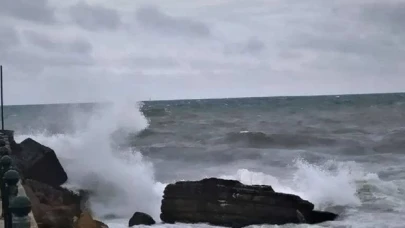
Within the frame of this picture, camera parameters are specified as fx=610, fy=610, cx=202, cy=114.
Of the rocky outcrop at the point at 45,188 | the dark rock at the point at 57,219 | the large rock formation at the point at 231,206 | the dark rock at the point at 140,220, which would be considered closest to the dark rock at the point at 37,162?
the rocky outcrop at the point at 45,188

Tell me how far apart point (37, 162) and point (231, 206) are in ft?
16.8

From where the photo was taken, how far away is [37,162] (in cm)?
1465

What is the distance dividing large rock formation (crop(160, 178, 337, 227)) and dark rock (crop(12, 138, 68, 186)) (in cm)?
358

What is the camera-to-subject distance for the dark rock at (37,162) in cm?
1424

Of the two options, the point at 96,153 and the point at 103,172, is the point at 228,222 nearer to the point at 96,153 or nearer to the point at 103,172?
the point at 103,172

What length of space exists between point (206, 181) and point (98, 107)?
82.0 feet

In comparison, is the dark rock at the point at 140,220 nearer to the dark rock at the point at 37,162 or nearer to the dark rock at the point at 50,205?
the dark rock at the point at 50,205

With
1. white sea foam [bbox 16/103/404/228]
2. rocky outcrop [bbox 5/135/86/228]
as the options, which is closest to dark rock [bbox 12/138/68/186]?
rocky outcrop [bbox 5/135/86/228]

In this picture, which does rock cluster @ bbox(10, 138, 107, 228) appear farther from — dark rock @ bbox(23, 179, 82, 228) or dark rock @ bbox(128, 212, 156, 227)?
dark rock @ bbox(128, 212, 156, 227)

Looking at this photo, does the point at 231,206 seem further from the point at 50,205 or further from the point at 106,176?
the point at 106,176

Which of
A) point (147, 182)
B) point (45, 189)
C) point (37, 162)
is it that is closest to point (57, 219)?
point (45, 189)

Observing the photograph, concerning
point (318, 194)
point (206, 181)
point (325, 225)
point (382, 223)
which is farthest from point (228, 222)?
point (318, 194)

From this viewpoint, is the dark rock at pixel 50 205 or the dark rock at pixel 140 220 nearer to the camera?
the dark rock at pixel 50 205

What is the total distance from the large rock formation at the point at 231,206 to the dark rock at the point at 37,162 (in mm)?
3579
